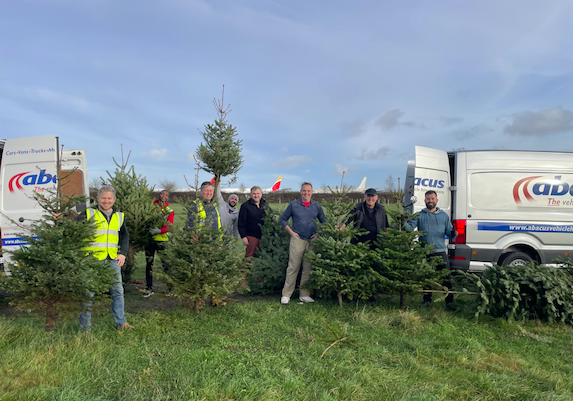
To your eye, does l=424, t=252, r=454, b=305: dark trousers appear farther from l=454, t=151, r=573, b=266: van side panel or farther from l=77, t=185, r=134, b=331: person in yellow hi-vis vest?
l=77, t=185, r=134, b=331: person in yellow hi-vis vest

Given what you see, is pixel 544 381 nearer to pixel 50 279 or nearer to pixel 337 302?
pixel 337 302

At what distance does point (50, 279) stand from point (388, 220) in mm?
5149

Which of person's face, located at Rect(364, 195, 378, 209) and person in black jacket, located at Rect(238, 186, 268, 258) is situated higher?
person's face, located at Rect(364, 195, 378, 209)

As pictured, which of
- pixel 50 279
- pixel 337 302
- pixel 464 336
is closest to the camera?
pixel 50 279

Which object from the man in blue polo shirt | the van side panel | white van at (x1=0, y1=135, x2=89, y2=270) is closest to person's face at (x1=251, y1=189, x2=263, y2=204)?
the man in blue polo shirt

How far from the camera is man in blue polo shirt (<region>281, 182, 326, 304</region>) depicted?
611 centimetres

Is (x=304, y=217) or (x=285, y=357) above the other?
(x=304, y=217)

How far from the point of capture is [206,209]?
536 cm

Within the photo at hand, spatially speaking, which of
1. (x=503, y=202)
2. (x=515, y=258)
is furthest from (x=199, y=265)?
(x=515, y=258)

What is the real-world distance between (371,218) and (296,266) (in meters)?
1.55

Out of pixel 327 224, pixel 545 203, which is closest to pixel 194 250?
pixel 327 224

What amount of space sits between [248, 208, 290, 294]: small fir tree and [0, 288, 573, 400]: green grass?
1244 millimetres

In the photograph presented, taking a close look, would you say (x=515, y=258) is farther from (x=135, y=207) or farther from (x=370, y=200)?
(x=135, y=207)

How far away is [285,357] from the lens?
3.74m
